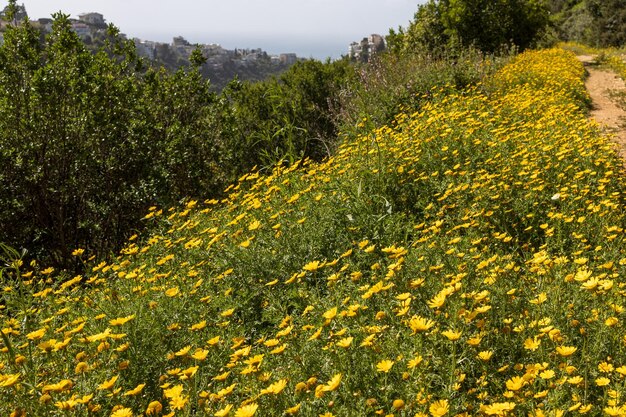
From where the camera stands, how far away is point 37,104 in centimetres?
586

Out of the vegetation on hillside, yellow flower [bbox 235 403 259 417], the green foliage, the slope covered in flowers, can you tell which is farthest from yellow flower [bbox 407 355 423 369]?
the green foliage

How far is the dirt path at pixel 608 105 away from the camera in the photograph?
7403mm

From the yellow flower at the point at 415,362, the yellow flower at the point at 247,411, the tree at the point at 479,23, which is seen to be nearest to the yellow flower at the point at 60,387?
the yellow flower at the point at 247,411

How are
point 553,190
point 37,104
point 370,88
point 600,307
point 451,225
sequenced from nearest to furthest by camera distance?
point 600,307 → point 451,225 → point 553,190 → point 37,104 → point 370,88

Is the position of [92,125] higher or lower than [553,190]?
higher

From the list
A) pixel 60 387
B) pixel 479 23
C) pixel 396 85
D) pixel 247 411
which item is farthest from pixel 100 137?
pixel 479 23

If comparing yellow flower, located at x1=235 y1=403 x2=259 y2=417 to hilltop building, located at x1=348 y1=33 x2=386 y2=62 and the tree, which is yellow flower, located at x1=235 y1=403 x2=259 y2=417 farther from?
the tree

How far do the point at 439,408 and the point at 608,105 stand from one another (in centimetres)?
1082

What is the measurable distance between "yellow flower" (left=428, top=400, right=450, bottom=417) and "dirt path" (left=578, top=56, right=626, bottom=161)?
4.76 metres

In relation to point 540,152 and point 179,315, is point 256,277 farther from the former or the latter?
point 540,152

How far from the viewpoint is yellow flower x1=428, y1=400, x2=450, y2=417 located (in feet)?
5.60

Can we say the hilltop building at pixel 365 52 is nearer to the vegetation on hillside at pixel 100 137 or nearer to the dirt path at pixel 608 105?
the vegetation on hillside at pixel 100 137

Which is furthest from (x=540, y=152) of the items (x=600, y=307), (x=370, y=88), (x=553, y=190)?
(x=370, y=88)

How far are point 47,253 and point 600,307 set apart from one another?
5847 mm
